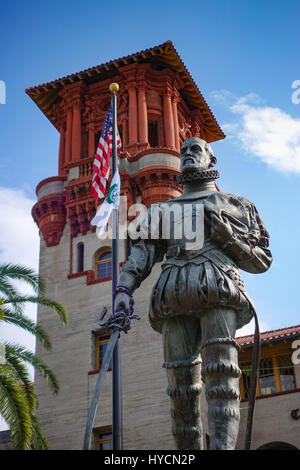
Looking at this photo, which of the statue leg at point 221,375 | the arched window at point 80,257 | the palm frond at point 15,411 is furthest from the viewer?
the arched window at point 80,257

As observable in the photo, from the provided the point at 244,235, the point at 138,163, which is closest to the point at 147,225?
the point at 244,235

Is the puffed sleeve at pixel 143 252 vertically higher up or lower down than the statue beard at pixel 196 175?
lower down

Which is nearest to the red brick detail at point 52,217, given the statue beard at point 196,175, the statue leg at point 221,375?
the statue beard at point 196,175

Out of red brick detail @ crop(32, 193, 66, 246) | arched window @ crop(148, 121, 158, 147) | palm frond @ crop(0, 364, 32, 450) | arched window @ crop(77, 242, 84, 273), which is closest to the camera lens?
palm frond @ crop(0, 364, 32, 450)

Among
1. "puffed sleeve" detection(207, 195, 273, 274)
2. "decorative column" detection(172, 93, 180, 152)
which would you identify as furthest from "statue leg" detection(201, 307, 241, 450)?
"decorative column" detection(172, 93, 180, 152)

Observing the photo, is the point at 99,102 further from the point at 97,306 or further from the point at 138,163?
the point at 97,306

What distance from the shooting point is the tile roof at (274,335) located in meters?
28.7

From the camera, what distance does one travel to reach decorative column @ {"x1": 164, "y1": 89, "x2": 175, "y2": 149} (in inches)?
1388

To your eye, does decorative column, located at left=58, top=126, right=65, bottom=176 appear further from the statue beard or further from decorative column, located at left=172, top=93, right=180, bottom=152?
the statue beard

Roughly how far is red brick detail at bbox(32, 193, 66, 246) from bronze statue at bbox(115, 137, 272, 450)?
85.5ft

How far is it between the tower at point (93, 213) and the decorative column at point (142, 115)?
5 cm

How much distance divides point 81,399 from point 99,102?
16225 millimetres

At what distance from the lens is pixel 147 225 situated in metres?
7.25

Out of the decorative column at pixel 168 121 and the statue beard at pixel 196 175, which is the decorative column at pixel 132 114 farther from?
the statue beard at pixel 196 175
